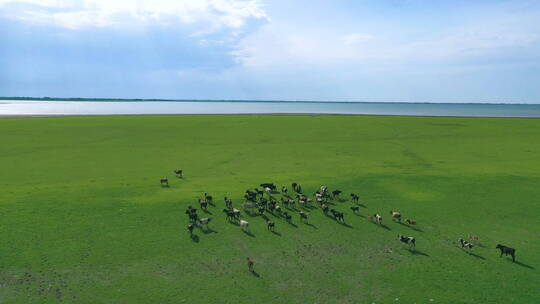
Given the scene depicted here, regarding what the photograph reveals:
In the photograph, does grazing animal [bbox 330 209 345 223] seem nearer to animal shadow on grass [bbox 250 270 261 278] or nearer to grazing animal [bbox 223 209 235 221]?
grazing animal [bbox 223 209 235 221]

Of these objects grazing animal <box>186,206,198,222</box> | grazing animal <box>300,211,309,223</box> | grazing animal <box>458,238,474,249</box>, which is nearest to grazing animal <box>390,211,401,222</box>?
grazing animal <box>458,238,474,249</box>

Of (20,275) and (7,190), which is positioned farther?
(7,190)

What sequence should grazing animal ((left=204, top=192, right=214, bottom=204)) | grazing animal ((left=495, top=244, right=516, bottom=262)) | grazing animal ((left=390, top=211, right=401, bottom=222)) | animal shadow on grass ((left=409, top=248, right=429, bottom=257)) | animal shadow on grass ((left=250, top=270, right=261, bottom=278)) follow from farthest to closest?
grazing animal ((left=204, top=192, right=214, bottom=204)), grazing animal ((left=390, top=211, right=401, bottom=222)), animal shadow on grass ((left=409, top=248, right=429, bottom=257)), grazing animal ((left=495, top=244, right=516, bottom=262)), animal shadow on grass ((left=250, top=270, right=261, bottom=278))

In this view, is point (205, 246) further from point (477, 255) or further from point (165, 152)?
point (165, 152)

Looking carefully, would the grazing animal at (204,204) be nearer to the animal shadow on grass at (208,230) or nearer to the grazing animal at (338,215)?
the animal shadow on grass at (208,230)

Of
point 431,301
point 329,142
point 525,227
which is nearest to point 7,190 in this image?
Result: point 431,301

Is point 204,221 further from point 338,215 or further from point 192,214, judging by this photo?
point 338,215
